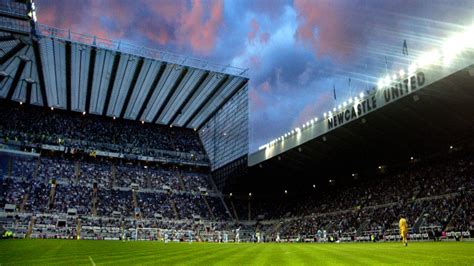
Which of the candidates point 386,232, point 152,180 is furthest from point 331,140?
point 152,180

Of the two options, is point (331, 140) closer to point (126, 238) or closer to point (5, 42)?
point (126, 238)

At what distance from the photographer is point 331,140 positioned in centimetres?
4212

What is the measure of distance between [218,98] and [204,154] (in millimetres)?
16457

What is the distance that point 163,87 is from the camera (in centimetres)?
5259

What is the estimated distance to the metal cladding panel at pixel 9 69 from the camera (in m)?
43.0

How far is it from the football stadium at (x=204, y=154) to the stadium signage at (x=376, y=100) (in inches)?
4.6

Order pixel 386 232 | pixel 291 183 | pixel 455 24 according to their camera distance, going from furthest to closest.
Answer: pixel 291 183 → pixel 386 232 → pixel 455 24

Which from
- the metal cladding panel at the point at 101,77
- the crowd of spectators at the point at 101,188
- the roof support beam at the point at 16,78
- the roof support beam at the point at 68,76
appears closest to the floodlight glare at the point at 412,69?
the metal cladding panel at the point at 101,77

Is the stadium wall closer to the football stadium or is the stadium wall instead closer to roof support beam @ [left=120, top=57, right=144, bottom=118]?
the football stadium

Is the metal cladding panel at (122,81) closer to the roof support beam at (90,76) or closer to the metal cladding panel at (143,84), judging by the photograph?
the metal cladding panel at (143,84)

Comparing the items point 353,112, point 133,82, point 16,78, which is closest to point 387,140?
point 353,112

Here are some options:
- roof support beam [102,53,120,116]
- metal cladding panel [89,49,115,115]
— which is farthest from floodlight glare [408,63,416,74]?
metal cladding panel [89,49,115,115]

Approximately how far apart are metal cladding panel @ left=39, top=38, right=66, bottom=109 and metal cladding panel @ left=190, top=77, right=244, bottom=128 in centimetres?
2138

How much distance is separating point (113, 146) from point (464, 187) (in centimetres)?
5257
